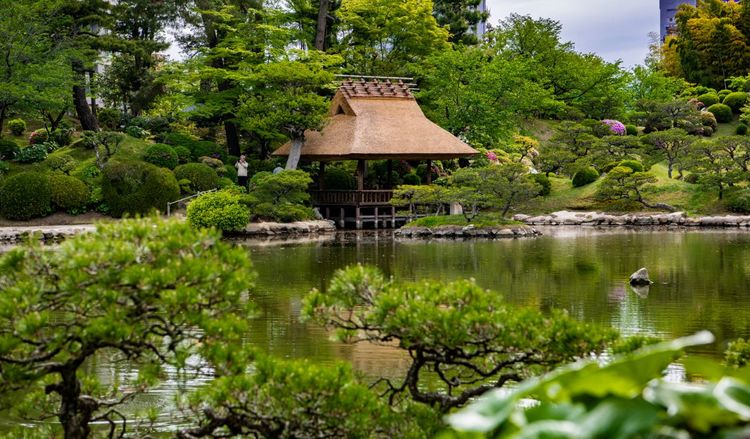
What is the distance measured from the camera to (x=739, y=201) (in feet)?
82.1

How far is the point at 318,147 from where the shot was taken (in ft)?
86.9

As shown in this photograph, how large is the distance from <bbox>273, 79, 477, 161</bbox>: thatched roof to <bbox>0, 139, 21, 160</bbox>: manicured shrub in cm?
736

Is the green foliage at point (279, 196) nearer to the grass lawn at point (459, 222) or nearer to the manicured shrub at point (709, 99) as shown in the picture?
the grass lawn at point (459, 222)

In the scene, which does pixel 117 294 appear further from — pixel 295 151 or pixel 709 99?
pixel 709 99

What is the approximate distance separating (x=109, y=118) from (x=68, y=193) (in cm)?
760

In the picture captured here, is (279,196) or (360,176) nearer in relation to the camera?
(279,196)

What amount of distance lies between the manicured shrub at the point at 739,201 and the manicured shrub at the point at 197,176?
1436cm

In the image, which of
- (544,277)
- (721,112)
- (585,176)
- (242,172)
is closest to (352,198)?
(242,172)

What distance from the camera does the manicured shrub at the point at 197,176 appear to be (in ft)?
82.4

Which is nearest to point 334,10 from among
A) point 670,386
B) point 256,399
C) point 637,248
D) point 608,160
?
point 608,160

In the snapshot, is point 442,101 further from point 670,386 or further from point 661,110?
point 670,386

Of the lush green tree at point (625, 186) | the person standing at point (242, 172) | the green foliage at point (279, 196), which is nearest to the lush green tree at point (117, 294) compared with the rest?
the green foliage at point (279, 196)

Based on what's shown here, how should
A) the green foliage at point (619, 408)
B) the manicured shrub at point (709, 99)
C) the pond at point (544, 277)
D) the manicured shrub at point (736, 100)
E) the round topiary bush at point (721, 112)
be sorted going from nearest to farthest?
the green foliage at point (619, 408) → the pond at point (544, 277) → the round topiary bush at point (721, 112) → the manicured shrub at point (736, 100) → the manicured shrub at point (709, 99)

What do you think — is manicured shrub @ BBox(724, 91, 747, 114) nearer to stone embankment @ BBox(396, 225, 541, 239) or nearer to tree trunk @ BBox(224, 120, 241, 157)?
stone embankment @ BBox(396, 225, 541, 239)
